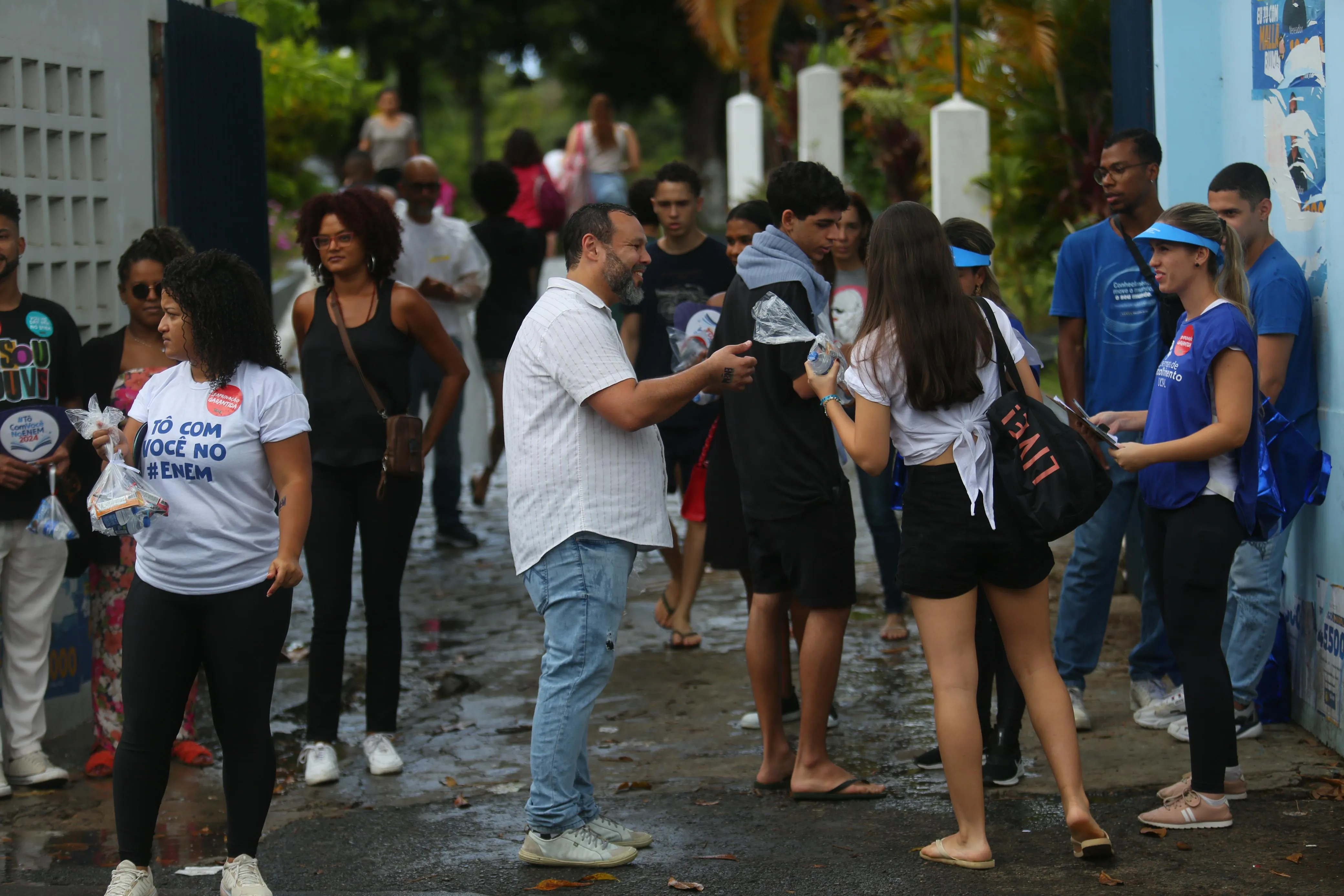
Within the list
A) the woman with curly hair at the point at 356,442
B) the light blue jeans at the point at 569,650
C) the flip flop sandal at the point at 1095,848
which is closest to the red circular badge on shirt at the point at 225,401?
the light blue jeans at the point at 569,650

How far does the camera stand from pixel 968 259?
5004 mm

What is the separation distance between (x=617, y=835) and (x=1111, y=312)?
2716mm

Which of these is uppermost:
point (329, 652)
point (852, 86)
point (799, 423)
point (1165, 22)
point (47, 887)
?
point (852, 86)

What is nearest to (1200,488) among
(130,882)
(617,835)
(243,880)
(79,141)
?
(617,835)

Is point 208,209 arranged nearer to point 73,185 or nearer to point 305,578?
point 73,185

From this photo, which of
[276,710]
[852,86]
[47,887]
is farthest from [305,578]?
[852,86]

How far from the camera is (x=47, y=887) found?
14.7ft

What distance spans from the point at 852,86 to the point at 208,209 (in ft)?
45.0

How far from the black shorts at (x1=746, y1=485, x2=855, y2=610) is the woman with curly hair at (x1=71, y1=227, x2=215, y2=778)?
242 cm

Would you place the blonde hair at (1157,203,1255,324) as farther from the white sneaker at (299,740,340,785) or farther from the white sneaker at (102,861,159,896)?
the white sneaker at (102,861,159,896)

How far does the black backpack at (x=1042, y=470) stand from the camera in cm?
431

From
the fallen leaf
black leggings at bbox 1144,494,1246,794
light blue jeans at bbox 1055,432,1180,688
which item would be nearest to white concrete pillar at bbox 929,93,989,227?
light blue jeans at bbox 1055,432,1180,688

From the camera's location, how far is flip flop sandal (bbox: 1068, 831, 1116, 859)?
4.37m

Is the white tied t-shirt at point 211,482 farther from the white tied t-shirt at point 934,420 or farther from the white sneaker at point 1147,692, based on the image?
the white sneaker at point 1147,692
